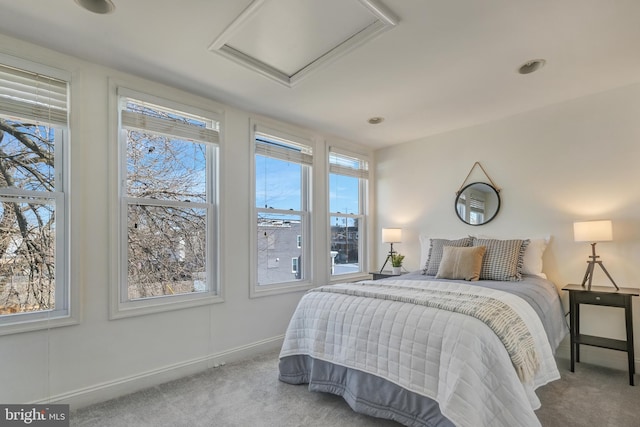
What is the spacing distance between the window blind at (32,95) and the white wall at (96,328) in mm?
77

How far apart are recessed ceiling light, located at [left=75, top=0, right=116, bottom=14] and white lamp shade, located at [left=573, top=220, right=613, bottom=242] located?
3.70 meters

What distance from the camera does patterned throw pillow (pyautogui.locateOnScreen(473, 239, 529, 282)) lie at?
296 centimetres

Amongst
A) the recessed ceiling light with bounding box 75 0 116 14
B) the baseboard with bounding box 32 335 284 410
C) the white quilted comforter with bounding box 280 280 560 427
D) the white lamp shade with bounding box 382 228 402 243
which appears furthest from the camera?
the white lamp shade with bounding box 382 228 402 243

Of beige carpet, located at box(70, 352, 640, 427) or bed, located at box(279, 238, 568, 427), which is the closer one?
bed, located at box(279, 238, 568, 427)

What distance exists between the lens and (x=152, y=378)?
257 cm

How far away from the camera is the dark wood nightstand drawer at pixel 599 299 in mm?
2604

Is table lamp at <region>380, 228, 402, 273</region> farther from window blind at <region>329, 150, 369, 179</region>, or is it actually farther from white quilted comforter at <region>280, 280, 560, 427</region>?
white quilted comforter at <region>280, 280, 560, 427</region>

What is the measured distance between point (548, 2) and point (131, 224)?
121 inches


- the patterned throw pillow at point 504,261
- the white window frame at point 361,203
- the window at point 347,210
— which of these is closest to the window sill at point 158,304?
the window at point 347,210

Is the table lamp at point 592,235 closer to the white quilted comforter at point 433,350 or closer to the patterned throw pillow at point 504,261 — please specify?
the patterned throw pillow at point 504,261

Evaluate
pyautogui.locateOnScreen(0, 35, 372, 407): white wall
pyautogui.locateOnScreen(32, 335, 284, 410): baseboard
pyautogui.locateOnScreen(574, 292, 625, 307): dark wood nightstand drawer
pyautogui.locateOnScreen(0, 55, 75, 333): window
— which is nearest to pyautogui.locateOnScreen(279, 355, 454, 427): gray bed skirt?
pyautogui.locateOnScreen(32, 335, 284, 410): baseboard

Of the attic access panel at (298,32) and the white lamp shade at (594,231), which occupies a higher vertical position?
the attic access panel at (298,32)

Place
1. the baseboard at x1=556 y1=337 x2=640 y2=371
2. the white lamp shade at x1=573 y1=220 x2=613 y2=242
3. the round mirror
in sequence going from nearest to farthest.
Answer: the white lamp shade at x1=573 y1=220 x2=613 y2=242 → the baseboard at x1=556 y1=337 x2=640 y2=371 → the round mirror

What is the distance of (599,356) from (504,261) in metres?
1.16
